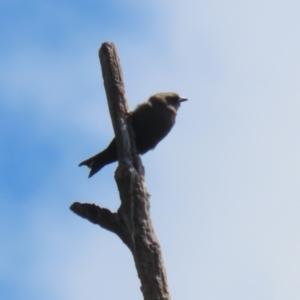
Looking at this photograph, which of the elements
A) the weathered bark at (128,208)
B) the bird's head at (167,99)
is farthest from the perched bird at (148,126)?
the weathered bark at (128,208)

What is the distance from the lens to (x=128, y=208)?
4512mm

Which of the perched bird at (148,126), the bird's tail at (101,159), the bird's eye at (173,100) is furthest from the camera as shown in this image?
the bird's eye at (173,100)

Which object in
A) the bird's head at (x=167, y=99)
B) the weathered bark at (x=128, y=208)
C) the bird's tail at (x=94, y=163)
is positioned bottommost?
the weathered bark at (x=128, y=208)

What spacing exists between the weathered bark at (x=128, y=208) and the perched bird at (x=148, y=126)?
0.68m

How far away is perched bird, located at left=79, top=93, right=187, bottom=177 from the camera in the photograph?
6037mm

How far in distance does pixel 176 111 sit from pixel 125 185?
94.8 inches

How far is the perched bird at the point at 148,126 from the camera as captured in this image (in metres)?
6.04

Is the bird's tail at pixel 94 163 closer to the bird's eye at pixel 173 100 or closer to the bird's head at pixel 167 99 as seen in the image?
the bird's head at pixel 167 99

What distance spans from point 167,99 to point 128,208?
2549mm

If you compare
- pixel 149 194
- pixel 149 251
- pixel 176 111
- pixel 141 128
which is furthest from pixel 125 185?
pixel 176 111

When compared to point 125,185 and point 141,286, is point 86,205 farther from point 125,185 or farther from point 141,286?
point 141,286

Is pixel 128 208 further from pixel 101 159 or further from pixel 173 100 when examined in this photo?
pixel 173 100

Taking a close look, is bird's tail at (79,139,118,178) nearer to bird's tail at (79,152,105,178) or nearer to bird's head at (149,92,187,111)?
bird's tail at (79,152,105,178)

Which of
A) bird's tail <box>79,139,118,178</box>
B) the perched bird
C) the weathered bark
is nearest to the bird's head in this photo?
the perched bird
